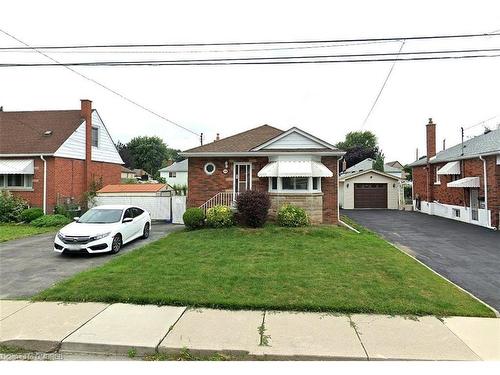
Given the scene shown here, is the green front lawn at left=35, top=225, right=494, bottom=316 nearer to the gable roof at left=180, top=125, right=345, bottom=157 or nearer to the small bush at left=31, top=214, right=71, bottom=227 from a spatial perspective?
the gable roof at left=180, top=125, right=345, bottom=157

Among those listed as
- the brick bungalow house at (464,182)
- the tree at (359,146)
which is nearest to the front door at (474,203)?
the brick bungalow house at (464,182)

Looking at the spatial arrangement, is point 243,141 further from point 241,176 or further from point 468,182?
point 468,182

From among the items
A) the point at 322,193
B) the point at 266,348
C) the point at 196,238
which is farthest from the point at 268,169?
the point at 266,348

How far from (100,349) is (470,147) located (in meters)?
23.7

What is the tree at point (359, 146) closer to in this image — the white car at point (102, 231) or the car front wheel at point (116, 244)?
the white car at point (102, 231)

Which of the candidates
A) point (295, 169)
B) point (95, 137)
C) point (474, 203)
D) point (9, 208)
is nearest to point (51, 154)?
point (9, 208)

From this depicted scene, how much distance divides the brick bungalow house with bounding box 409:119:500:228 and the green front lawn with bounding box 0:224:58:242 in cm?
2252

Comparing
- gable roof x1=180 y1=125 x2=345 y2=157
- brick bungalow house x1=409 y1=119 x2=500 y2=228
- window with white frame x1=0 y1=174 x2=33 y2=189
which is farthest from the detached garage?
window with white frame x1=0 y1=174 x2=33 y2=189

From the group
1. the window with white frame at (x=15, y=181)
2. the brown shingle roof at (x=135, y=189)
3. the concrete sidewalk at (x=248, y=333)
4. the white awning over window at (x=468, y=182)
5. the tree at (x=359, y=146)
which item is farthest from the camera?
the tree at (x=359, y=146)

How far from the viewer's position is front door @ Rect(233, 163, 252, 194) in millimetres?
15672

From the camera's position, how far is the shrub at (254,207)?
43.6ft

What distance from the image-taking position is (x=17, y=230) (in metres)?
14.8

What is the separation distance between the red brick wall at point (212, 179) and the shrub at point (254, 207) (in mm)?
2112

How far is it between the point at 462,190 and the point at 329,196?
10.9 m
